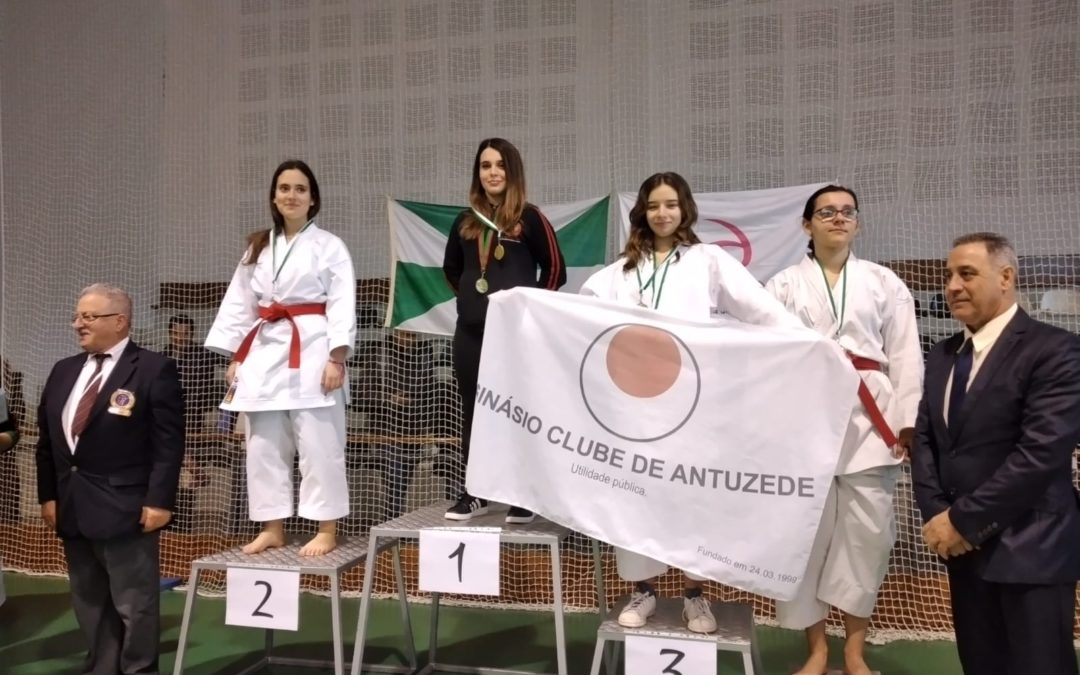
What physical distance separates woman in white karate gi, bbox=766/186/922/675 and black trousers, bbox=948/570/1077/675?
1.46 ft

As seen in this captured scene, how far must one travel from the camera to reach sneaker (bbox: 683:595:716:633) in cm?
224

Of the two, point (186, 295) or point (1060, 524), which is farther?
point (186, 295)

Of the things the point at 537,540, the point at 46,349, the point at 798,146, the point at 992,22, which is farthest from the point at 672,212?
the point at 46,349

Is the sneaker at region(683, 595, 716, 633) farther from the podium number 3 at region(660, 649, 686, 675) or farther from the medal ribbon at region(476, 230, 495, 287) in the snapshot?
the medal ribbon at region(476, 230, 495, 287)

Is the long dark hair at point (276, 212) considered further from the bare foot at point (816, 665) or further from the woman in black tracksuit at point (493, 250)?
the bare foot at point (816, 665)

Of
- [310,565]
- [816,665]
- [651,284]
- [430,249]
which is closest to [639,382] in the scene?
[651,284]

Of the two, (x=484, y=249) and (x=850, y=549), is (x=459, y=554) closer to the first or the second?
(x=484, y=249)

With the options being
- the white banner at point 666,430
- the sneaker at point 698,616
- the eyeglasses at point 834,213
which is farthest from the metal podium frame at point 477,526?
the eyeglasses at point 834,213

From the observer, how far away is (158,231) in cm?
479

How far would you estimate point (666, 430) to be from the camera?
229 cm

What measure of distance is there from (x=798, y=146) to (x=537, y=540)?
8.55 ft

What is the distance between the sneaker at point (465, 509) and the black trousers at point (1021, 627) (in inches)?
60.8

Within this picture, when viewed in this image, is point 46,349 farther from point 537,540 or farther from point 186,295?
point 537,540

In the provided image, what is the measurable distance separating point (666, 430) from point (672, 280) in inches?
20.0
